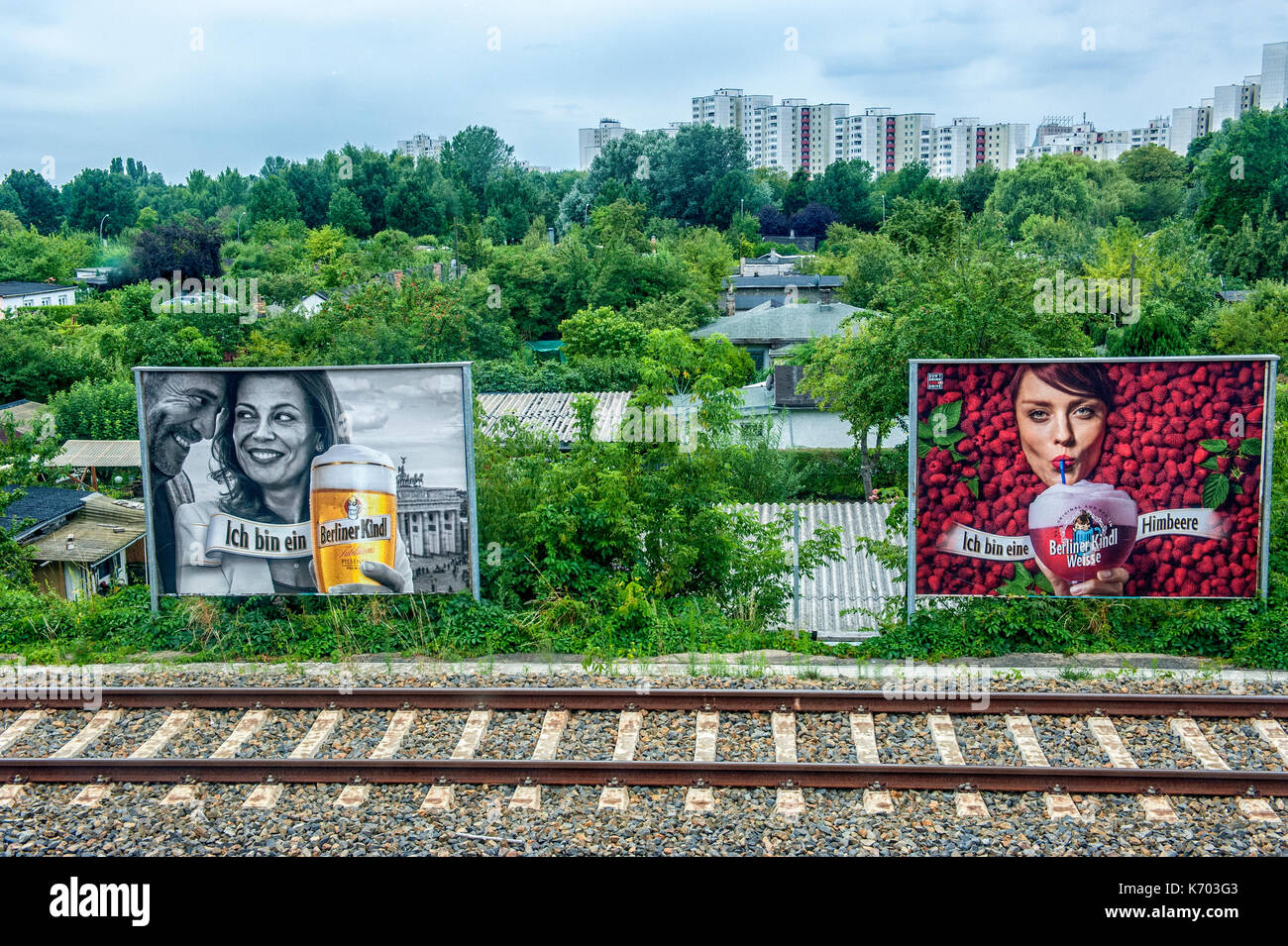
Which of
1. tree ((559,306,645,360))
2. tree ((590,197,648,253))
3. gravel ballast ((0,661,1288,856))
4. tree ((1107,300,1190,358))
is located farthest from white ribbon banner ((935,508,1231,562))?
tree ((590,197,648,253))

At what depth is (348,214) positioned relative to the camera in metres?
78.1

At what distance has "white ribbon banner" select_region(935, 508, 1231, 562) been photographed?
1102 centimetres

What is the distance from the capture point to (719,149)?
9588 cm

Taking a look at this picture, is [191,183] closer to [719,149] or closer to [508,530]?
[719,149]

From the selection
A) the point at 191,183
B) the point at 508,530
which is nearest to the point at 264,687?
the point at 508,530

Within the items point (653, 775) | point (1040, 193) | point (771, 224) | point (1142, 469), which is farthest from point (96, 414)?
point (771, 224)

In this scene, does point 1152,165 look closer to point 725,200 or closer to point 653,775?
point 725,200

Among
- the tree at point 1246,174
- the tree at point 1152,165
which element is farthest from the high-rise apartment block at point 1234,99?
the tree at point 1246,174

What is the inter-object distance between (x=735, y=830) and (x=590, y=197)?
82.1 meters

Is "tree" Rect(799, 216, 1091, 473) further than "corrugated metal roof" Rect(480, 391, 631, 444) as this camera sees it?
No

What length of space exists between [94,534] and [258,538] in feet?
27.0

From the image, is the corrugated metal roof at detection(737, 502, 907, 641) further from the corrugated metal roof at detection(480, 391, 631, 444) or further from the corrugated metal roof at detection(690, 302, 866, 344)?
the corrugated metal roof at detection(690, 302, 866, 344)

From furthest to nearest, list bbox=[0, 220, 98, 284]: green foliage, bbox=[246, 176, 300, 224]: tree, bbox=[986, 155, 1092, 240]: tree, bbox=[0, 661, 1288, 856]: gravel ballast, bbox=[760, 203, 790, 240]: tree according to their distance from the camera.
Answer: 1. bbox=[760, 203, 790, 240]: tree
2. bbox=[246, 176, 300, 224]: tree
3. bbox=[986, 155, 1092, 240]: tree
4. bbox=[0, 220, 98, 284]: green foliage
5. bbox=[0, 661, 1288, 856]: gravel ballast

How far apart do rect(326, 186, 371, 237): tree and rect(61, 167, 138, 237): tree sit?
34848 mm
